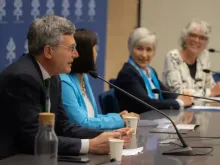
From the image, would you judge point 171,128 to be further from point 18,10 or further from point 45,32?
point 18,10

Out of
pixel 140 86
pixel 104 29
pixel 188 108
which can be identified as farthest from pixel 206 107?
pixel 104 29

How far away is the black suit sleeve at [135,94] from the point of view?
3.98 m

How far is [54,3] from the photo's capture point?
488 cm

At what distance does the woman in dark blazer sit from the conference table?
373mm

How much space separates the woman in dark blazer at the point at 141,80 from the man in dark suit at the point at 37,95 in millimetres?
1563

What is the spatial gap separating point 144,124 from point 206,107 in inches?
46.1

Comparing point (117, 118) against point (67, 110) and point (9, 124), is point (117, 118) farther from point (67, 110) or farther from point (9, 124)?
point (9, 124)

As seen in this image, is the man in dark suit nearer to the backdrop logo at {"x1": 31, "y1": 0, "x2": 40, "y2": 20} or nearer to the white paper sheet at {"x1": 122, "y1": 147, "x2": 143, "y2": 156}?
the white paper sheet at {"x1": 122, "y1": 147, "x2": 143, "y2": 156}

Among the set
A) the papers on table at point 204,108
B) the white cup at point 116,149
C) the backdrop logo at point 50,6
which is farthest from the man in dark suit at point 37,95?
the backdrop logo at point 50,6

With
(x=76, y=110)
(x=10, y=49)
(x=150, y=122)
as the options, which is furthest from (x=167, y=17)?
(x=76, y=110)

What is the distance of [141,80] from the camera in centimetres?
411

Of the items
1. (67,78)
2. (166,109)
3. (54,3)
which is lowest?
(166,109)

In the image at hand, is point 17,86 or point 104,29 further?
point 104,29

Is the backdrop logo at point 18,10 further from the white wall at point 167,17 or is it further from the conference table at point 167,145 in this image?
the white wall at point 167,17
